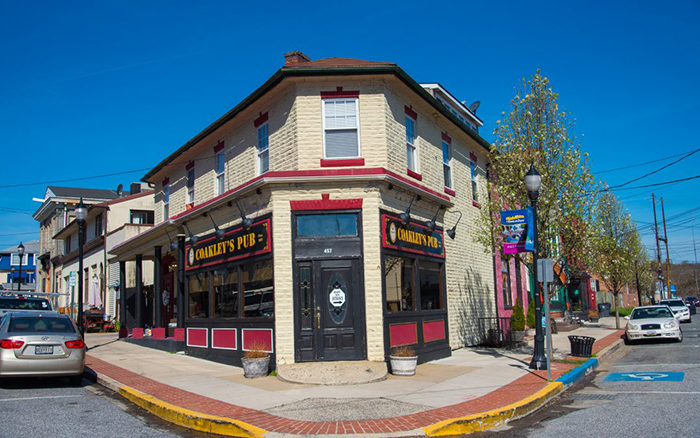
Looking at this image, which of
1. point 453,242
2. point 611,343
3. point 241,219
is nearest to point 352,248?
point 241,219

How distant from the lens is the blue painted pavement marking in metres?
11.7

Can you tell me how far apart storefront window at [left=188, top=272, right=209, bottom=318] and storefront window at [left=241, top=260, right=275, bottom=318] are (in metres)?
2.63

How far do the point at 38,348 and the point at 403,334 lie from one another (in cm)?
805

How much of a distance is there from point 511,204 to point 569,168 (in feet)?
6.10

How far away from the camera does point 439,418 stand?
326 inches

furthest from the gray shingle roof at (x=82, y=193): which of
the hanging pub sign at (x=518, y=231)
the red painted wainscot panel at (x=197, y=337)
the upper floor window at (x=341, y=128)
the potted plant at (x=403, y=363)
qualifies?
the hanging pub sign at (x=518, y=231)

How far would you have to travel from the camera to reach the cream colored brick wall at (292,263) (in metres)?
12.9

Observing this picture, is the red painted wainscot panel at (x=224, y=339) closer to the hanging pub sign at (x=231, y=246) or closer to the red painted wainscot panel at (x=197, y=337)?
the red painted wainscot panel at (x=197, y=337)

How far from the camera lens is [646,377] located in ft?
40.2

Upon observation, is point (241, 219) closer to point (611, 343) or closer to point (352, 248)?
point (352, 248)

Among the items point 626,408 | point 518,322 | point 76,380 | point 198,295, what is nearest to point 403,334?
point 626,408

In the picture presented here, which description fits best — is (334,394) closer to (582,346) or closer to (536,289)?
(536,289)

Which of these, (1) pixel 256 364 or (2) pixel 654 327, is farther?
(2) pixel 654 327

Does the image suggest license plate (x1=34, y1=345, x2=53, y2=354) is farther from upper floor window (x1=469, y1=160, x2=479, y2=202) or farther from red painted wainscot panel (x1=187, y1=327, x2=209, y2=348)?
upper floor window (x1=469, y1=160, x2=479, y2=202)
